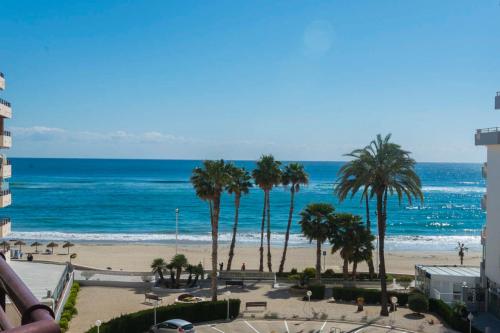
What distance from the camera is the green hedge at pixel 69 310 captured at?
2775cm

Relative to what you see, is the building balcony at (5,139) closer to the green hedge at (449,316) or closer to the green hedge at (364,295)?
the green hedge at (364,295)

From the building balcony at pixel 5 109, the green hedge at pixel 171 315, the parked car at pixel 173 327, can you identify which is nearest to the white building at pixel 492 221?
the green hedge at pixel 171 315

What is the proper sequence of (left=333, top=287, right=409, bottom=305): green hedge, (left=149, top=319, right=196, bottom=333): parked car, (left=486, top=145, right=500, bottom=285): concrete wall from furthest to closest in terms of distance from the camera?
(left=333, top=287, right=409, bottom=305): green hedge
(left=486, top=145, right=500, bottom=285): concrete wall
(left=149, top=319, right=196, bottom=333): parked car

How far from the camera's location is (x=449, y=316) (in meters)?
30.6

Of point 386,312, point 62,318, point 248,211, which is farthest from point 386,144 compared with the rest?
point 248,211

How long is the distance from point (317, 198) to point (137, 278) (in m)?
116

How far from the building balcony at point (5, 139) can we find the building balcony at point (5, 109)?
3.92 feet

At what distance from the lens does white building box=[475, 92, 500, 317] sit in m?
33.2

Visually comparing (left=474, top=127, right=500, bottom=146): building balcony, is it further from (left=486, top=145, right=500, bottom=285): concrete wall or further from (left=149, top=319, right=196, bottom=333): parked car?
(left=149, top=319, right=196, bottom=333): parked car

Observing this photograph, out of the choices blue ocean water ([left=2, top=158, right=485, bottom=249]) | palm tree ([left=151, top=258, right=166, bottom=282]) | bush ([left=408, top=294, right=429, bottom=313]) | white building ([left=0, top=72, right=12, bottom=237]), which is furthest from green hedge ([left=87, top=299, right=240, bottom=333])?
blue ocean water ([left=2, top=158, right=485, bottom=249])

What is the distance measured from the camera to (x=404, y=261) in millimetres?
65312

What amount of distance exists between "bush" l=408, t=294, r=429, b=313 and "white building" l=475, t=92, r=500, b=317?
4.45 meters

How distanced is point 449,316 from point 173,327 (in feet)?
51.0

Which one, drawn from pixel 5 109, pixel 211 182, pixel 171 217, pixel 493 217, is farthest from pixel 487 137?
pixel 171 217
